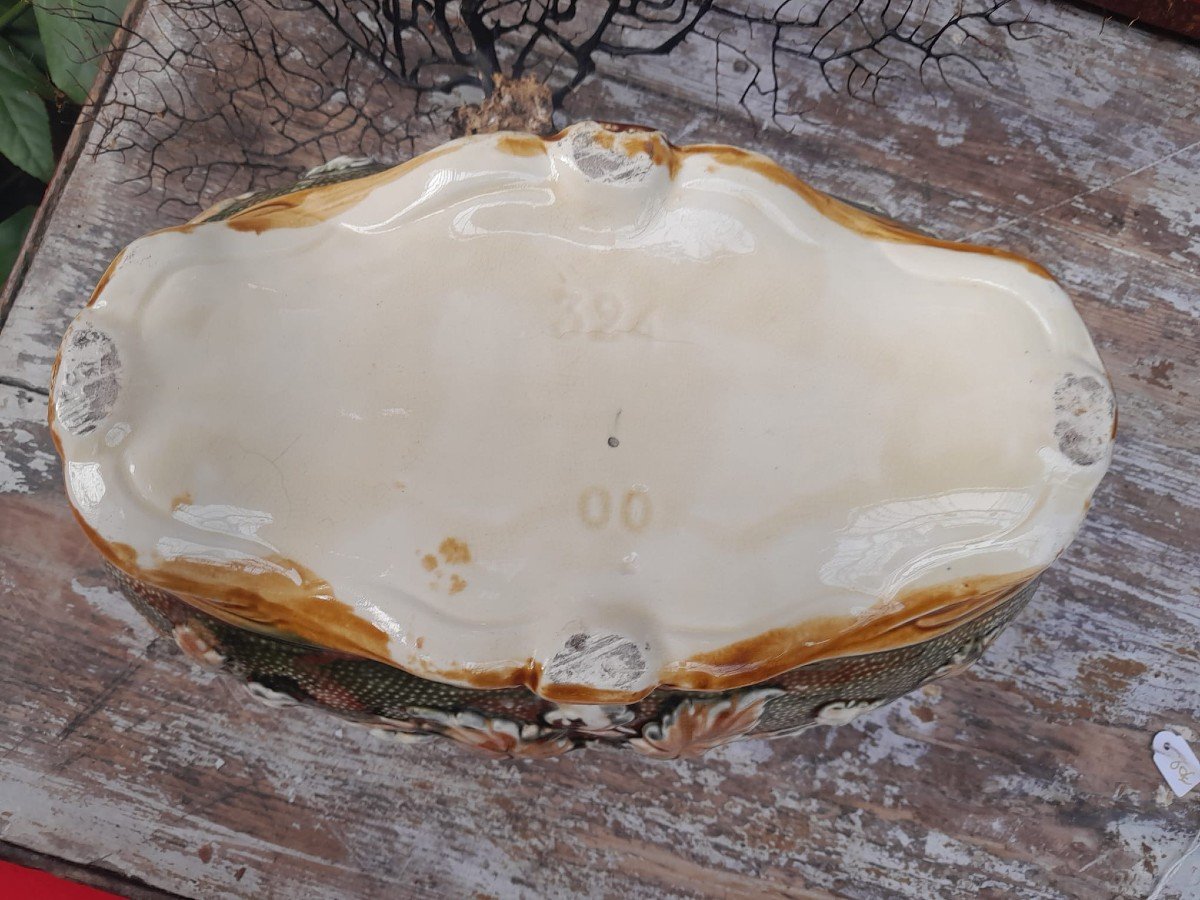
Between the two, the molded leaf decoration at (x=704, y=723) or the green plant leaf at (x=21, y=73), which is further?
the green plant leaf at (x=21, y=73)

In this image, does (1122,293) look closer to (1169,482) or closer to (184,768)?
(1169,482)

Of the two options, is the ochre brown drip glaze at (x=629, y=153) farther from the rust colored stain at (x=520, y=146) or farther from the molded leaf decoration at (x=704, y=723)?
the molded leaf decoration at (x=704, y=723)

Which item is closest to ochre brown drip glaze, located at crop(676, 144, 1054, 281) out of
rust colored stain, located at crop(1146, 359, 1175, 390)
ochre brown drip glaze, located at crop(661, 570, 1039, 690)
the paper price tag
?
ochre brown drip glaze, located at crop(661, 570, 1039, 690)

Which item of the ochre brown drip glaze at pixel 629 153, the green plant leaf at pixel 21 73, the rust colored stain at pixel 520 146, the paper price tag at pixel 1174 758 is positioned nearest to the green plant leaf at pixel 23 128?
the green plant leaf at pixel 21 73

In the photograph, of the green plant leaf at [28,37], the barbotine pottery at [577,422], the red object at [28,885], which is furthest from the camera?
the green plant leaf at [28,37]

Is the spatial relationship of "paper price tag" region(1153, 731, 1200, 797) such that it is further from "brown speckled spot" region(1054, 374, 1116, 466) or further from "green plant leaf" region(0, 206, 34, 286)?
"green plant leaf" region(0, 206, 34, 286)

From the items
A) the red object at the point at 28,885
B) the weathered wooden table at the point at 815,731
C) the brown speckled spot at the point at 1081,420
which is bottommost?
the red object at the point at 28,885

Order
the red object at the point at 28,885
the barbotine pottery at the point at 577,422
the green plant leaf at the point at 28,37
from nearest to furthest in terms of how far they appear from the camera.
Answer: the barbotine pottery at the point at 577,422 → the red object at the point at 28,885 → the green plant leaf at the point at 28,37
